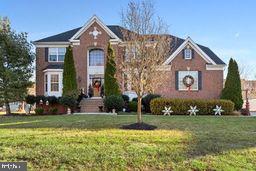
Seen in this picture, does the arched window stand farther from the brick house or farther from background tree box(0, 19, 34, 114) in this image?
background tree box(0, 19, 34, 114)

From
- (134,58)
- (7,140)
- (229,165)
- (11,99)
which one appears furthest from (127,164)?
(11,99)

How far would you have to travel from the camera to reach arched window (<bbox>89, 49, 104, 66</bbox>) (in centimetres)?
3183

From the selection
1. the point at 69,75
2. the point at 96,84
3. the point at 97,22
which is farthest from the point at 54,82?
the point at 97,22

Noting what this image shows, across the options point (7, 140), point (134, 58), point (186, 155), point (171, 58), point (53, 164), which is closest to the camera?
point (53, 164)

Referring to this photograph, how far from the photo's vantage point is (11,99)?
90.4ft

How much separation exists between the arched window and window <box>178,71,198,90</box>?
694cm

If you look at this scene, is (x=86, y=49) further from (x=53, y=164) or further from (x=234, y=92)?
(x=53, y=164)

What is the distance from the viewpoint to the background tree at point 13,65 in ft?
89.2

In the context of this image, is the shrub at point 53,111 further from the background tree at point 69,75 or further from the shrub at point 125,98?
the shrub at point 125,98

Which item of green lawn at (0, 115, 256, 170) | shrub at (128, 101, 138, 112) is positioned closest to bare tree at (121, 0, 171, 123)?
green lawn at (0, 115, 256, 170)

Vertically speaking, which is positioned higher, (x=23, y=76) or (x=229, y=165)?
(x=23, y=76)

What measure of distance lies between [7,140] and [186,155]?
530 centimetres

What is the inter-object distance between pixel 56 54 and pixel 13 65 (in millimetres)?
5174

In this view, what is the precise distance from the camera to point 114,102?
86.0 ft
